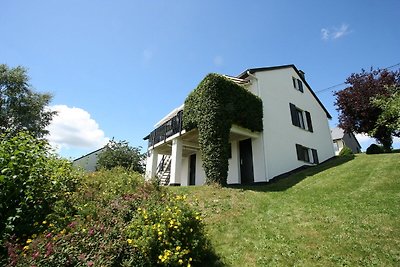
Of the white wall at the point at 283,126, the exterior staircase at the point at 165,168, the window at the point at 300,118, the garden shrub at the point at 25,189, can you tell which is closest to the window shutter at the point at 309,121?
the window at the point at 300,118

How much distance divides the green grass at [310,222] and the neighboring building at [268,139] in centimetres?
320

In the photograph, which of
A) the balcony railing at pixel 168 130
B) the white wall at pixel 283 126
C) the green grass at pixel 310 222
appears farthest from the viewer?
the balcony railing at pixel 168 130

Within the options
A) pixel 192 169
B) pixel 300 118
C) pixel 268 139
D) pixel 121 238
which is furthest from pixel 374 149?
pixel 121 238

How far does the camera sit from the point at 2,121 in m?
21.8

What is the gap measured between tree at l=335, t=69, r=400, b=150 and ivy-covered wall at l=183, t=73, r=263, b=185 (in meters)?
10.7

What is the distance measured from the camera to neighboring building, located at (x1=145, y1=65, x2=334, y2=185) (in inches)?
561

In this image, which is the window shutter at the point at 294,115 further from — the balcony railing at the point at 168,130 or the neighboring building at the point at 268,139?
the balcony railing at the point at 168,130

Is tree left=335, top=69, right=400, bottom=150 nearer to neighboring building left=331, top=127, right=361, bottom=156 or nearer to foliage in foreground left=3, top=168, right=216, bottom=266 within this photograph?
neighboring building left=331, top=127, right=361, bottom=156

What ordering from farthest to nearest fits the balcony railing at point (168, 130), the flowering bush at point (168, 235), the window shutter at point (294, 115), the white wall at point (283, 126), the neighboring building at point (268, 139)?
the window shutter at point (294, 115)
the balcony railing at point (168, 130)
the white wall at point (283, 126)
the neighboring building at point (268, 139)
the flowering bush at point (168, 235)

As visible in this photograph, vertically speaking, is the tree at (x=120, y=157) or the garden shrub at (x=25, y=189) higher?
the tree at (x=120, y=157)

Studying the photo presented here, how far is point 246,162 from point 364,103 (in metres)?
12.5

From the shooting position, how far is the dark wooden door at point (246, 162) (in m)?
14.4

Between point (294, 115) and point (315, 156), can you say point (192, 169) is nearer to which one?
point (294, 115)

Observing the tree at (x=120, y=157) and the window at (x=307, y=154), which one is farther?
the tree at (x=120, y=157)
